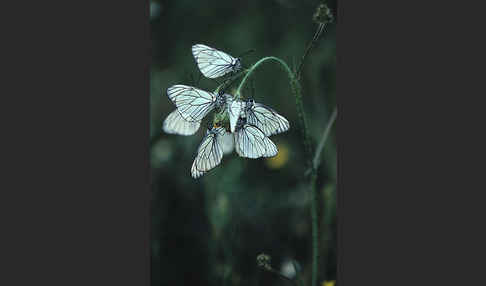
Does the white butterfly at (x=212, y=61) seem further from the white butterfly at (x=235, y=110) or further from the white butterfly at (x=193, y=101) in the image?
the white butterfly at (x=235, y=110)

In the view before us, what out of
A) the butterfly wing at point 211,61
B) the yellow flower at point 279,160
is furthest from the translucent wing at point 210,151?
the yellow flower at point 279,160

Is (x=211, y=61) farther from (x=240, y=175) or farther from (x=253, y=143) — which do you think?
(x=240, y=175)

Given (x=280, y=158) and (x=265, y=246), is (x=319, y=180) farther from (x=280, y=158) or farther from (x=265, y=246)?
(x=265, y=246)

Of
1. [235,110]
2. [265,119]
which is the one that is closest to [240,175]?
[265,119]

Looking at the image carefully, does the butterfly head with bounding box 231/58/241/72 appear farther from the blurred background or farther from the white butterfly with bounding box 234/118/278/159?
the blurred background

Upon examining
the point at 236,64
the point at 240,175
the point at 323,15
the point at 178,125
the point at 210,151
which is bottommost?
the point at 240,175

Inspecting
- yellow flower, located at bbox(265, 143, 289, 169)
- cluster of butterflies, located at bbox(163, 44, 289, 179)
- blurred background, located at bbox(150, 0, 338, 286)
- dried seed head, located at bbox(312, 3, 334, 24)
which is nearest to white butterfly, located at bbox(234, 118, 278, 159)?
cluster of butterflies, located at bbox(163, 44, 289, 179)
